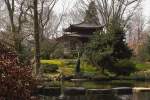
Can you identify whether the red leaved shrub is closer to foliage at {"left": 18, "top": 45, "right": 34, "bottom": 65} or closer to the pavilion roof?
foliage at {"left": 18, "top": 45, "right": 34, "bottom": 65}

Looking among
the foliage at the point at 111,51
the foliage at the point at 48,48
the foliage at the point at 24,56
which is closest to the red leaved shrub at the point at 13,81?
the foliage at the point at 24,56

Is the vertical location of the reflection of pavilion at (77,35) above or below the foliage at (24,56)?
above

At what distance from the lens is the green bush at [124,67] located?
32594mm

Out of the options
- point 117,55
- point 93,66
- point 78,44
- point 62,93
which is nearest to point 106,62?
point 117,55

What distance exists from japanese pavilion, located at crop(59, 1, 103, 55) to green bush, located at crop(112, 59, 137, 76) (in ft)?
66.9

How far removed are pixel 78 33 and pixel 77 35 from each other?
4.47 ft

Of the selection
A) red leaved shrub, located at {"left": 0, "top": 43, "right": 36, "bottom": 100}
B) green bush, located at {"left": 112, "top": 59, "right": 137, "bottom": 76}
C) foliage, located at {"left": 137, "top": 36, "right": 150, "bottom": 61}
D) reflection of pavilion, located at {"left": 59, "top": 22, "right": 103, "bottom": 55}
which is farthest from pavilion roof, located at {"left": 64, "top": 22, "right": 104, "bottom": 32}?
red leaved shrub, located at {"left": 0, "top": 43, "right": 36, "bottom": 100}

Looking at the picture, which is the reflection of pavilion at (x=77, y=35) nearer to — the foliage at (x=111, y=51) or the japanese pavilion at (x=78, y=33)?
the japanese pavilion at (x=78, y=33)

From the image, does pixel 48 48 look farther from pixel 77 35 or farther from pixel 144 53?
pixel 144 53

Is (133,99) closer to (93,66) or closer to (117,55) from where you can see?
(117,55)

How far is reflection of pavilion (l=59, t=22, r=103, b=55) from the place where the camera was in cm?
5428

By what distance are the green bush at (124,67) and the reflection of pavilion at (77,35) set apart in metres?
20.7

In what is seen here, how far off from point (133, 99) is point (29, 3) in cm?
1704

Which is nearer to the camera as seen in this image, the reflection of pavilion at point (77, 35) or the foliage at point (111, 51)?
the foliage at point (111, 51)
